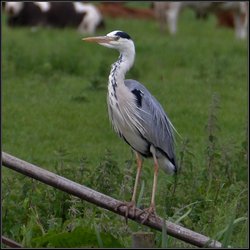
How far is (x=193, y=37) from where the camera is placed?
15227 millimetres

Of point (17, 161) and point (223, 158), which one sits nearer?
point (17, 161)

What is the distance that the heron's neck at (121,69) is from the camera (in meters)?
5.66

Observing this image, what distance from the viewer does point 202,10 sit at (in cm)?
1745

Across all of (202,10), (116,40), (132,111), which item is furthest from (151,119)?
(202,10)

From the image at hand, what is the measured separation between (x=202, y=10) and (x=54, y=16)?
8.62 ft

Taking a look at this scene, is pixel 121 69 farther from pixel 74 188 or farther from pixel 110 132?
Answer: pixel 110 132

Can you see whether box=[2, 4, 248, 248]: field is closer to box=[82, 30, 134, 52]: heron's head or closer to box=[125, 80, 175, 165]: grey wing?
box=[125, 80, 175, 165]: grey wing

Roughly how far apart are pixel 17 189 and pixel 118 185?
746mm

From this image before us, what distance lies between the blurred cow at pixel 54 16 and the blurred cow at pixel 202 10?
1.01m

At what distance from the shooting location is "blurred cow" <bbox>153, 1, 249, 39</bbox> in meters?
16.5

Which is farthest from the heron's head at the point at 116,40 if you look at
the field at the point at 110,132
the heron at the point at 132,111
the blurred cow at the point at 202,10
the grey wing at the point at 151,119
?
the blurred cow at the point at 202,10

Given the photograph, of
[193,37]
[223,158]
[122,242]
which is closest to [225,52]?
[193,37]

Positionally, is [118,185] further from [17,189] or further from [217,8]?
[217,8]

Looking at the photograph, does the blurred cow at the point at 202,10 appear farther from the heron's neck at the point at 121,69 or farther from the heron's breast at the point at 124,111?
the heron's breast at the point at 124,111
